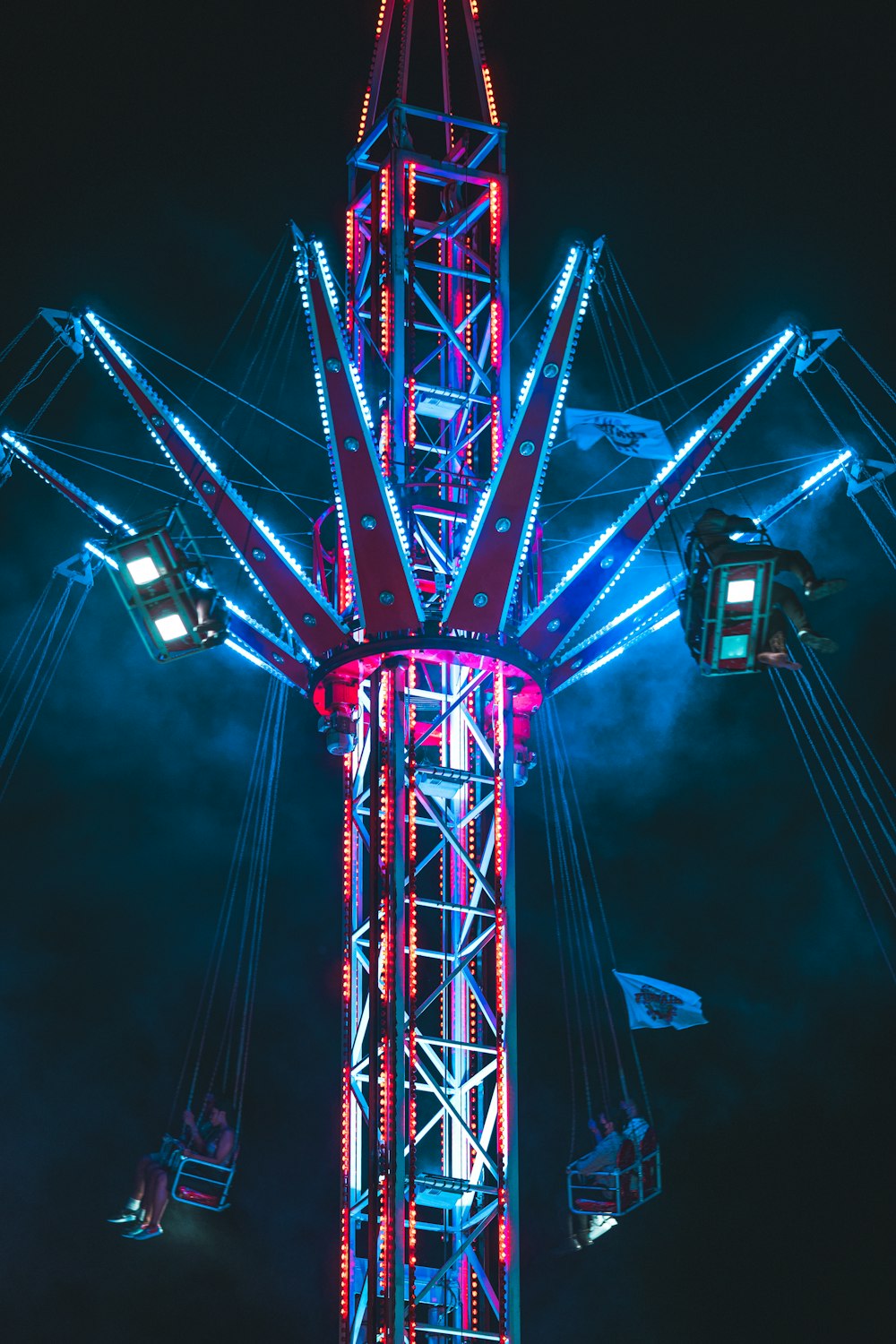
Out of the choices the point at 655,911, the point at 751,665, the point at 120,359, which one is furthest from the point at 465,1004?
the point at 655,911

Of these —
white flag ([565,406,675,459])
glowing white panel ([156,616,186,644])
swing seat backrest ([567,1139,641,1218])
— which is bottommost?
swing seat backrest ([567,1139,641,1218])

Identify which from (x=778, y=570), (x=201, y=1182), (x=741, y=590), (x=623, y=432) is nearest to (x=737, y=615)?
(x=741, y=590)

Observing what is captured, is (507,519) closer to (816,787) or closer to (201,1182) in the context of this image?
(201,1182)

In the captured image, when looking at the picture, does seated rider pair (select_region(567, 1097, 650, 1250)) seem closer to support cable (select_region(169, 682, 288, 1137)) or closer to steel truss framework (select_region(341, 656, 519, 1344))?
steel truss framework (select_region(341, 656, 519, 1344))

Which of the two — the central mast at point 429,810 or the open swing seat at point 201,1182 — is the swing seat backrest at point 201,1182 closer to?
the open swing seat at point 201,1182

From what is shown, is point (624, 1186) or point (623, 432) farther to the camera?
point (623, 432)

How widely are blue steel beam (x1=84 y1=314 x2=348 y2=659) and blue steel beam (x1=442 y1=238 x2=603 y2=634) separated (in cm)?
108

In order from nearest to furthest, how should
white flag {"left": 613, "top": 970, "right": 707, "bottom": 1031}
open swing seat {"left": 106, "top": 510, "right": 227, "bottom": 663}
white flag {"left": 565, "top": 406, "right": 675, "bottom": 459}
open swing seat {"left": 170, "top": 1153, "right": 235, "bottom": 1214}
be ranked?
open swing seat {"left": 106, "top": 510, "right": 227, "bottom": 663}
open swing seat {"left": 170, "top": 1153, "right": 235, "bottom": 1214}
white flag {"left": 613, "top": 970, "right": 707, "bottom": 1031}
white flag {"left": 565, "top": 406, "right": 675, "bottom": 459}

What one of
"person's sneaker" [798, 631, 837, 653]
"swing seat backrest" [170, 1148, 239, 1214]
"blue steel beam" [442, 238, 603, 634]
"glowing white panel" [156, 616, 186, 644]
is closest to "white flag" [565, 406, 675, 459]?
"blue steel beam" [442, 238, 603, 634]

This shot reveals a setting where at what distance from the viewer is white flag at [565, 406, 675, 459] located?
17469 millimetres

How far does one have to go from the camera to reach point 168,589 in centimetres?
1512

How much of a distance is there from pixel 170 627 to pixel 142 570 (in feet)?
1.59

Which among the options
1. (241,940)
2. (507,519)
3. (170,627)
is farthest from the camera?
(241,940)

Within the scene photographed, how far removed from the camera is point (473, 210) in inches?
696
